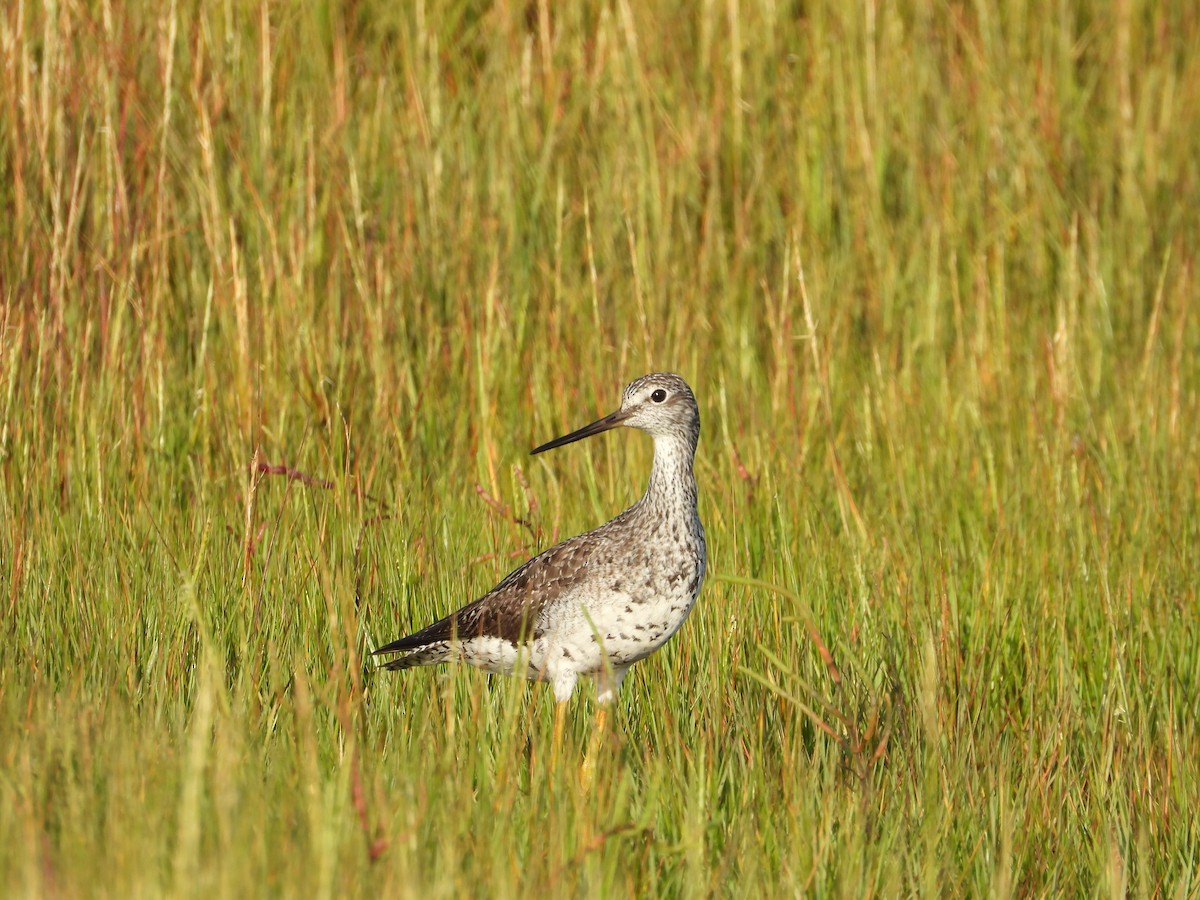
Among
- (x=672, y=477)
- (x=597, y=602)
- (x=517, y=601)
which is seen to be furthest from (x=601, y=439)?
(x=597, y=602)

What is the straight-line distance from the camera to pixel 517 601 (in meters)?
4.11

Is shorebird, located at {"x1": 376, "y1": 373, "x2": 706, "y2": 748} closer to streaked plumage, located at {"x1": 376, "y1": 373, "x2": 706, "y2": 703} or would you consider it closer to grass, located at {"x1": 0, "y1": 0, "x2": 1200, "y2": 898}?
streaked plumage, located at {"x1": 376, "y1": 373, "x2": 706, "y2": 703}

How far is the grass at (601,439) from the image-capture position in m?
3.06

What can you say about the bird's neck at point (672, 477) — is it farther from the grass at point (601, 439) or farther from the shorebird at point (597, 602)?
the grass at point (601, 439)

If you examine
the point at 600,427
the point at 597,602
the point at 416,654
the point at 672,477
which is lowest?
the point at 416,654

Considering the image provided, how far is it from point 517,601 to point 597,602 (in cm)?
25

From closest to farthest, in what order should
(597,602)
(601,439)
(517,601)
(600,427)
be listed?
(597,602)
(517,601)
(600,427)
(601,439)

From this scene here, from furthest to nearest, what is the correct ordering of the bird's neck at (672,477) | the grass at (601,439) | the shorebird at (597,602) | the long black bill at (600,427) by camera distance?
the long black bill at (600,427) < the bird's neck at (672,477) < the shorebird at (597,602) < the grass at (601,439)

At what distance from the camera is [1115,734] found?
3951 millimetres

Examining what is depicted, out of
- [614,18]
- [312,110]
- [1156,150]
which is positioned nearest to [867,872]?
[312,110]

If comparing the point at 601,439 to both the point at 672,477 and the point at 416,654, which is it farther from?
the point at 416,654

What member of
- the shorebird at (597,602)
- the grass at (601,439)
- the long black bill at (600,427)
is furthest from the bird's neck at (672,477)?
the grass at (601,439)

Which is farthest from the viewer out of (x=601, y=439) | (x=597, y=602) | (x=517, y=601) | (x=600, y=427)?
(x=601, y=439)

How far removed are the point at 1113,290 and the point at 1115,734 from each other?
12.2 feet
